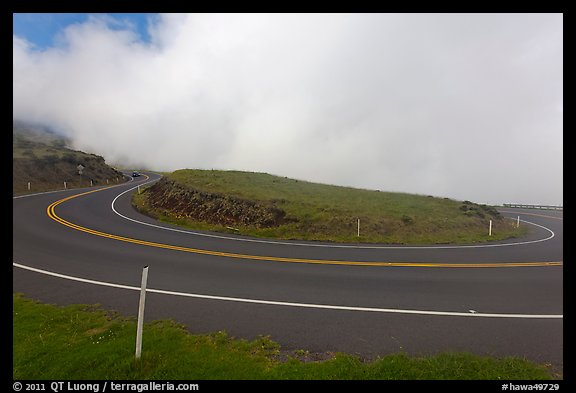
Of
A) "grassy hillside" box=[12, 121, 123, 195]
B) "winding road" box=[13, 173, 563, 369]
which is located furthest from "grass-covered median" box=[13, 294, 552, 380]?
"grassy hillside" box=[12, 121, 123, 195]

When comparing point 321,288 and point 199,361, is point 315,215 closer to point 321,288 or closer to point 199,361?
point 321,288

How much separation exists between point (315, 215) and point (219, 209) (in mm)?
7173

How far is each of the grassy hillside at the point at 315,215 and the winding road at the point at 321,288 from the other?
8.44ft

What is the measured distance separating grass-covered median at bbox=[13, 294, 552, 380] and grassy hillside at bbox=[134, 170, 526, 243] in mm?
10962

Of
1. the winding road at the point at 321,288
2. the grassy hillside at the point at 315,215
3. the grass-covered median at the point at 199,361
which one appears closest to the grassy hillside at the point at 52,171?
the grassy hillside at the point at 315,215

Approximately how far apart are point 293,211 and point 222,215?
5.19 m

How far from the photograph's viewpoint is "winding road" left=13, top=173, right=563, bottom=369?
17.6ft

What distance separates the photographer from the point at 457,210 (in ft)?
75.0

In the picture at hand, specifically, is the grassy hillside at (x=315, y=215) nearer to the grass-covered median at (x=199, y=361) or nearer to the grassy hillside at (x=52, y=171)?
the grass-covered median at (x=199, y=361)

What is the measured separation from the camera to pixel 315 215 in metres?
18.5

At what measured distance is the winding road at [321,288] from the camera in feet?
17.6

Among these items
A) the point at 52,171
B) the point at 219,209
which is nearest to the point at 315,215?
the point at 219,209

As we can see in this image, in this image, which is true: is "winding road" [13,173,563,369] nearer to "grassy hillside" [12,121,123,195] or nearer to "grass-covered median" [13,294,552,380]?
"grass-covered median" [13,294,552,380]
